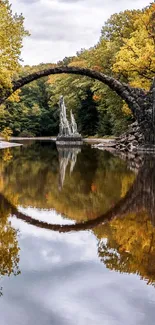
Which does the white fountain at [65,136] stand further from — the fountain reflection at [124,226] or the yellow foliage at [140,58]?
the fountain reflection at [124,226]

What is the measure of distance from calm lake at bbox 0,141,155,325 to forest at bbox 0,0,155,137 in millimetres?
11421

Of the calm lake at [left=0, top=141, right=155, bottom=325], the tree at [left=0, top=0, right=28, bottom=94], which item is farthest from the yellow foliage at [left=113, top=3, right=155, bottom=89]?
the calm lake at [left=0, top=141, right=155, bottom=325]

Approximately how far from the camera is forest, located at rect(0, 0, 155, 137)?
19.5 meters

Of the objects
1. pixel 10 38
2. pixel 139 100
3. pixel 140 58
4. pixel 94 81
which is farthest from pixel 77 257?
pixel 94 81

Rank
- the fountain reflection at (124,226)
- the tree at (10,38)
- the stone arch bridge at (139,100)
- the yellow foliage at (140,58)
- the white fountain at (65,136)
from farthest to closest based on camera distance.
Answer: the white fountain at (65,136) → the yellow foliage at (140,58) → the stone arch bridge at (139,100) → the tree at (10,38) → the fountain reflection at (124,226)

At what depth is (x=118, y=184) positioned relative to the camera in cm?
988

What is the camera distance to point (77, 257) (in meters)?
4.47

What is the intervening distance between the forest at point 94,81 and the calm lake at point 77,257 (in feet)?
37.5

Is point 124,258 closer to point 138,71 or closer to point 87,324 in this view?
point 87,324

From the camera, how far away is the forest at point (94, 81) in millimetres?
19453

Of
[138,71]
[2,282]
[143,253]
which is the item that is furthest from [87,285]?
[138,71]

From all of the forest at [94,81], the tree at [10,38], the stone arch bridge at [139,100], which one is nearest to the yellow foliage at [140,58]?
the forest at [94,81]

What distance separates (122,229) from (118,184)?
4375 millimetres

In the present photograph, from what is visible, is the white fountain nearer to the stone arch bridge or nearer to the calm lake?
the stone arch bridge
